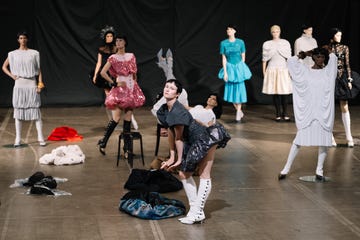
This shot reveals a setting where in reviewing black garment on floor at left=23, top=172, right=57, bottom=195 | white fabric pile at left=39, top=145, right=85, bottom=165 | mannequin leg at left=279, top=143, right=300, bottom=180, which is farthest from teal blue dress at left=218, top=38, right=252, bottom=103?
black garment on floor at left=23, top=172, right=57, bottom=195

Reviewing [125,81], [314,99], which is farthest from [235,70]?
[314,99]

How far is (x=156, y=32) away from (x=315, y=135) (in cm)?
694

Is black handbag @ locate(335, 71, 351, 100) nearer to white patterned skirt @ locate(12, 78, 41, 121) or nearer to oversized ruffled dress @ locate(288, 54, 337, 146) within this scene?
oversized ruffled dress @ locate(288, 54, 337, 146)

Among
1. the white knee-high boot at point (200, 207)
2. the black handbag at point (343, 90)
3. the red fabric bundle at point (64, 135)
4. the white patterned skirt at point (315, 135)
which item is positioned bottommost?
the red fabric bundle at point (64, 135)

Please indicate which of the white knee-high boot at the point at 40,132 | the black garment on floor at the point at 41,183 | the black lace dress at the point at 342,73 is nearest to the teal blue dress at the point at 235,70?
the black lace dress at the point at 342,73

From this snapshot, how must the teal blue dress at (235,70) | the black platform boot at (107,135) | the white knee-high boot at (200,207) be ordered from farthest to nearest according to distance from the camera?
the teal blue dress at (235,70)
the black platform boot at (107,135)
the white knee-high boot at (200,207)

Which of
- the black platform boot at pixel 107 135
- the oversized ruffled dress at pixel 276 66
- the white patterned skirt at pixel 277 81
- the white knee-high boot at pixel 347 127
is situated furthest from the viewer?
the white patterned skirt at pixel 277 81

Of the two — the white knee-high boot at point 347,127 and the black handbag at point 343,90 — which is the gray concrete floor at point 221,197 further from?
the black handbag at point 343,90

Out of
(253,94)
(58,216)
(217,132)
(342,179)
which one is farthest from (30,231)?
(253,94)

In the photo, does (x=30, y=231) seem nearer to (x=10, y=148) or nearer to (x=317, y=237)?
(x=317, y=237)

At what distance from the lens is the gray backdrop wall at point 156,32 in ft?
48.2

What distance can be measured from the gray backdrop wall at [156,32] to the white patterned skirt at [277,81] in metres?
2.09

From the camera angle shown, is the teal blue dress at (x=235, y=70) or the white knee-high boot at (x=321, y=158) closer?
the white knee-high boot at (x=321, y=158)

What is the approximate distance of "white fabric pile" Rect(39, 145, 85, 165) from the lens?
31.8ft
